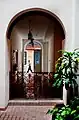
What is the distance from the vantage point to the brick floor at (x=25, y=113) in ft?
20.6

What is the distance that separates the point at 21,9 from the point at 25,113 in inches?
106

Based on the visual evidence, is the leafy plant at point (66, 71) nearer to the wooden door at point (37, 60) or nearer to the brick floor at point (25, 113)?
the brick floor at point (25, 113)

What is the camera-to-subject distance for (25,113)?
6727 millimetres

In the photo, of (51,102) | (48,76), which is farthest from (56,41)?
(51,102)

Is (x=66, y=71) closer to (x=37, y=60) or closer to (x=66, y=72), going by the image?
(x=66, y=72)

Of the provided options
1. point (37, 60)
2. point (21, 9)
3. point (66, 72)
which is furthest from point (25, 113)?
point (37, 60)

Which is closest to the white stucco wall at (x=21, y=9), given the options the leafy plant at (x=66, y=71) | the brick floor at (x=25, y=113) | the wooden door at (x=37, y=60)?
the brick floor at (x=25, y=113)

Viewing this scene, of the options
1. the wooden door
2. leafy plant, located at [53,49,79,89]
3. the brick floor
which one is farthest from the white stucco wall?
the wooden door

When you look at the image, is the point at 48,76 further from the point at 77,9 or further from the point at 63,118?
the point at 63,118

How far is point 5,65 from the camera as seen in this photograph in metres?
7.24

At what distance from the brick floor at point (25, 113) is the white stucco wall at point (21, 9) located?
14.6 inches

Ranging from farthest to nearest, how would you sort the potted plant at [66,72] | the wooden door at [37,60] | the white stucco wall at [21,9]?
the wooden door at [37,60] → the white stucco wall at [21,9] → the potted plant at [66,72]

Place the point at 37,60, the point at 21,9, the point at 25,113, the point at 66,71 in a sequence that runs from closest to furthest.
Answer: the point at 66,71
the point at 25,113
the point at 21,9
the point at 37,60

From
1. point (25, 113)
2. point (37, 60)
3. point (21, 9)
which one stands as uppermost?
point (21, 9)
